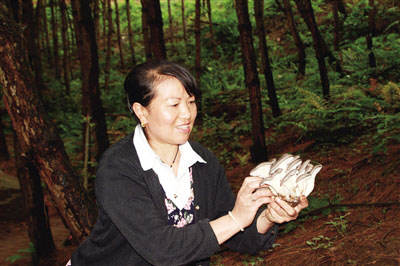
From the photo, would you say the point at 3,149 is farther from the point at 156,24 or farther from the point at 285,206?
the point at 285,206

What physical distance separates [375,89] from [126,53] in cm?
1932

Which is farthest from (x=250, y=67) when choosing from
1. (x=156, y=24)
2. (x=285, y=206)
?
(x=285, y=206)

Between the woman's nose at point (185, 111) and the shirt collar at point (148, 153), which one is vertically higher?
the woman's nose at point (185, 111)

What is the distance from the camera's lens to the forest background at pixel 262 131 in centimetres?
306

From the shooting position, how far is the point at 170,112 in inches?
74.7

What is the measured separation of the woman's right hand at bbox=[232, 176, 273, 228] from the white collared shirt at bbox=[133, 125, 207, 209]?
1.35 feet

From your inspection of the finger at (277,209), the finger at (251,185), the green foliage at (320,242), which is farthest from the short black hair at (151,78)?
the green foliage at (320,242)

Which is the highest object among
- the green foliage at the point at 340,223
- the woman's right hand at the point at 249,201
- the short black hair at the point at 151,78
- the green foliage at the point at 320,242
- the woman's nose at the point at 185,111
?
the short black hair at the point at 151,78

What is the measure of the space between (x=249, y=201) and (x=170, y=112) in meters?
0.61

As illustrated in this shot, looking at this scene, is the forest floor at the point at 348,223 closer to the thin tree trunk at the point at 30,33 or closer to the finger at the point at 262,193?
the finger at the point at 262,193

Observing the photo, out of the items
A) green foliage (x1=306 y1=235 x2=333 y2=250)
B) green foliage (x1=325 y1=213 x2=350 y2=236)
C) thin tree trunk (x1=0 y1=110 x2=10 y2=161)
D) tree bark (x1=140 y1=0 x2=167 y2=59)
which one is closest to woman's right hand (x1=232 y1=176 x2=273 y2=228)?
green foliage (x1=306 y1=235 x2=333 y2=250)

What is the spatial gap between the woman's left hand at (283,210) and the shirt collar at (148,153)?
0.51 m

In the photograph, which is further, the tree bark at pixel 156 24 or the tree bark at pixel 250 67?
the tree bark at pixel 250 67

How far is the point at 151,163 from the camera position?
6.34 ft
